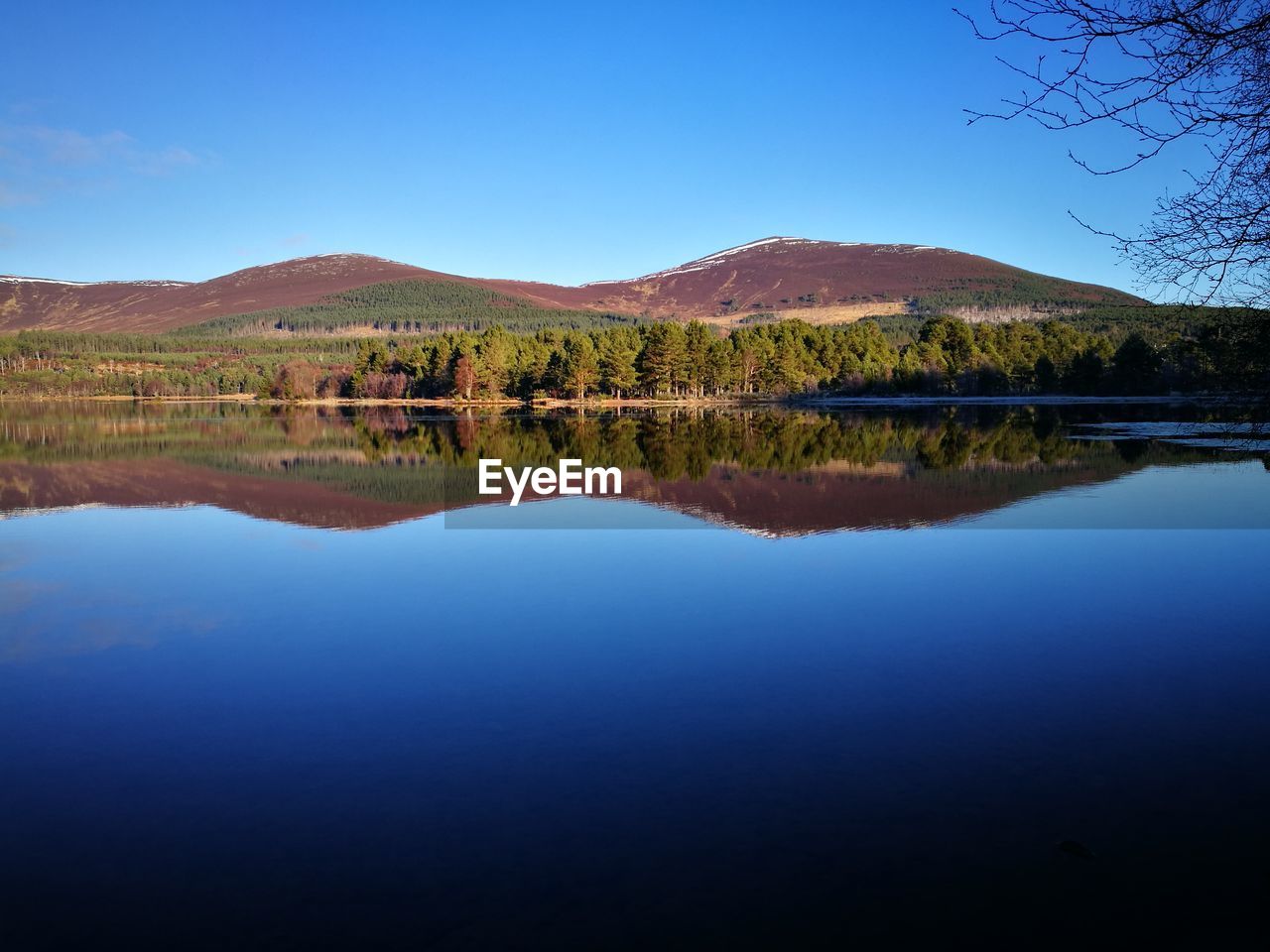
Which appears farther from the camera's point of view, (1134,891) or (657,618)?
(657,618)

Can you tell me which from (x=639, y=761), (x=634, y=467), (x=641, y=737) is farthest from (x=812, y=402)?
(x=639, y=761)

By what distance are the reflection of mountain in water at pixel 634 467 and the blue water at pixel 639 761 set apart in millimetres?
6792

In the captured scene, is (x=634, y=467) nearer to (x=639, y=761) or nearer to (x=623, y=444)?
(x=623, y=444)

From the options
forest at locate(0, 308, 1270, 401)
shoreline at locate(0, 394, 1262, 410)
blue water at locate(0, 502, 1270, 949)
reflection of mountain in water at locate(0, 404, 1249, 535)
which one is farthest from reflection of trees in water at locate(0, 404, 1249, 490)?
forest at locate(0, 308, 1270, 401)

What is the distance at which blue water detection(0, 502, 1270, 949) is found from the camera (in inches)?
Result: 206

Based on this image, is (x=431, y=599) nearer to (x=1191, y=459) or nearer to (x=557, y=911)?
(x=557, y=911)

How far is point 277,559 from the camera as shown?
15734mm

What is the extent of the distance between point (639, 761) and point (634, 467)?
73.6ft

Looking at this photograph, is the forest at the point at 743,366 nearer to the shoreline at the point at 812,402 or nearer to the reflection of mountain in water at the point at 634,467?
the shoreline at the point at 812,402

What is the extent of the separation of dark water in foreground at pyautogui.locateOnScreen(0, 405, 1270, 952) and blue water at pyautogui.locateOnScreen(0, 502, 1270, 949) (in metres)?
0.03

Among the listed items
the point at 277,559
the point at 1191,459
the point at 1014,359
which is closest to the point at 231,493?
the point at 277,559

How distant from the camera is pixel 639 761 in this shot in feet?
23.5

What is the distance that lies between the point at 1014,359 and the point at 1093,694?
122314mm

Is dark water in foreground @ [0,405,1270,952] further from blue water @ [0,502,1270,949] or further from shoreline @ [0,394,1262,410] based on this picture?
shoreline @ [0,394,1262,410]
